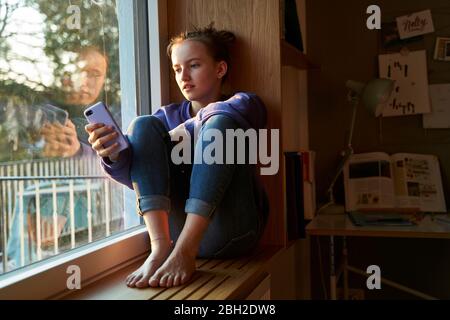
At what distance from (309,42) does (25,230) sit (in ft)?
5.17

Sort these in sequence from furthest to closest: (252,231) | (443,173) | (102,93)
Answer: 1. (443,173)
2. (102,93)
3. (252,231)

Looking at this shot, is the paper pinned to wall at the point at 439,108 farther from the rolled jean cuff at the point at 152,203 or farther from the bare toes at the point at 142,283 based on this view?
the bare toes at the point at 142,283

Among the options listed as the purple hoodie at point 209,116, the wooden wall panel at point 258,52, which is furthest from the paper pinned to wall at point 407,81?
the purple hoodie at point 209,116

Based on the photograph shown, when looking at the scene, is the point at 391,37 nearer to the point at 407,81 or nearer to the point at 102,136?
the point at 407,81

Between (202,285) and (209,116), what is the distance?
380mm

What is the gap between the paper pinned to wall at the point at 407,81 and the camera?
207 centimetres

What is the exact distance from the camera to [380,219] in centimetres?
177

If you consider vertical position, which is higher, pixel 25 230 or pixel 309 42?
pixel 309 42

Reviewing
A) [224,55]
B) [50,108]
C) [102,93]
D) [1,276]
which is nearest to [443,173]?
[224,55]

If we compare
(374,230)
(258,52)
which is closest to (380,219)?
(374,230)

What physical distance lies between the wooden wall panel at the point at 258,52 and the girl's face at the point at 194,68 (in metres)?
0.14

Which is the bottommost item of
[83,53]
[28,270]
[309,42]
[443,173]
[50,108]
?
[28,270]

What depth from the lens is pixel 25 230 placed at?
3.51 ft
